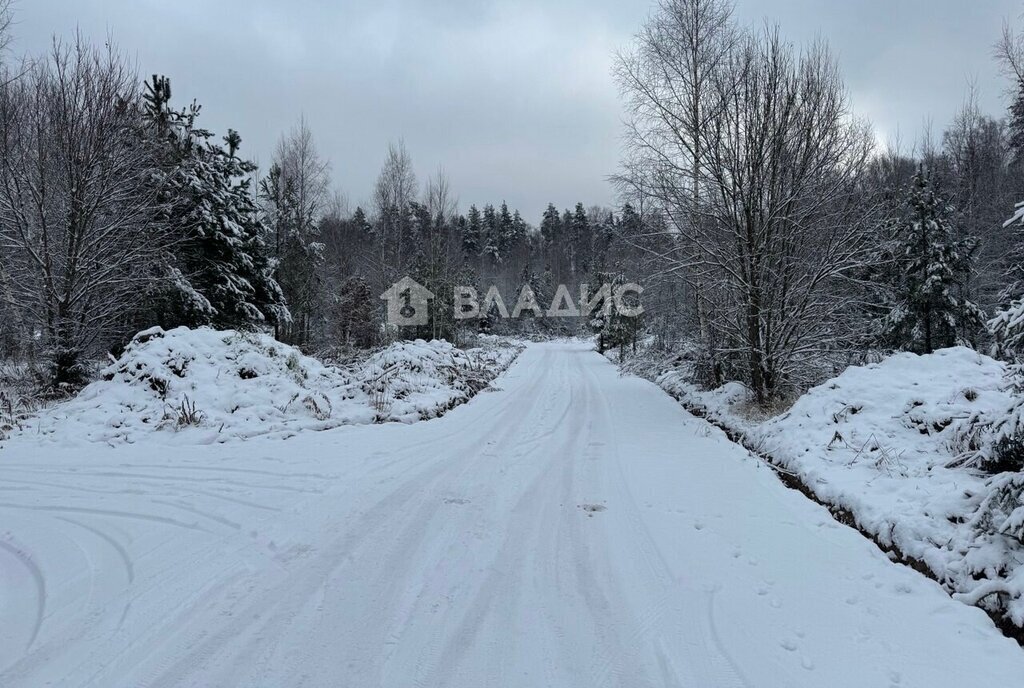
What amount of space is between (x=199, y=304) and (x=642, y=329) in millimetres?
23178

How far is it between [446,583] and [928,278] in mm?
18658

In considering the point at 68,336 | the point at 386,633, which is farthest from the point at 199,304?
the point at 386,633

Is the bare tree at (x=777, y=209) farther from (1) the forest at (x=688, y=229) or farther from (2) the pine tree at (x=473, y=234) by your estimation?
(2) the pine tree at (x=473, y=234)

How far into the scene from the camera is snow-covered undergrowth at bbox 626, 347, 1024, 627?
10.9 ft

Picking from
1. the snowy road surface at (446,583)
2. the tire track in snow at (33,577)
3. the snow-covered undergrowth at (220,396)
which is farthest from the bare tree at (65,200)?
the tire track in snow at (33,577)

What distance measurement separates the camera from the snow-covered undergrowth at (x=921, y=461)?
10.9ft

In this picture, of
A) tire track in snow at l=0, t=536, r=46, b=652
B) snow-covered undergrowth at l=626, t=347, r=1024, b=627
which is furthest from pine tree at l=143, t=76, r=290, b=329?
snow-covered undergrowth at l=626, t=347, r=1024, b=627

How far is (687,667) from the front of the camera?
8.20 feet

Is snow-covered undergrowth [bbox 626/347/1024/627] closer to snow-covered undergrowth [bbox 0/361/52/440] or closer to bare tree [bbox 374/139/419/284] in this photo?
snow-covered undergrowth [bbox 0/361/52/440]

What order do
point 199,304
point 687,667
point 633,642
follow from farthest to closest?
point 199,304, point 633,642, point 687,667

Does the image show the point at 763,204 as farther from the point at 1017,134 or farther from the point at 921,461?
the point at 1017,134

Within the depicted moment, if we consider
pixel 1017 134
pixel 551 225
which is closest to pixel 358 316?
pixel 1017 134

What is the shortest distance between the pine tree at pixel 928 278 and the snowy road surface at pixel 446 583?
47.9ft

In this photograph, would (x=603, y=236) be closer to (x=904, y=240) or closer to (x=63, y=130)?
(x=904, y=240)
